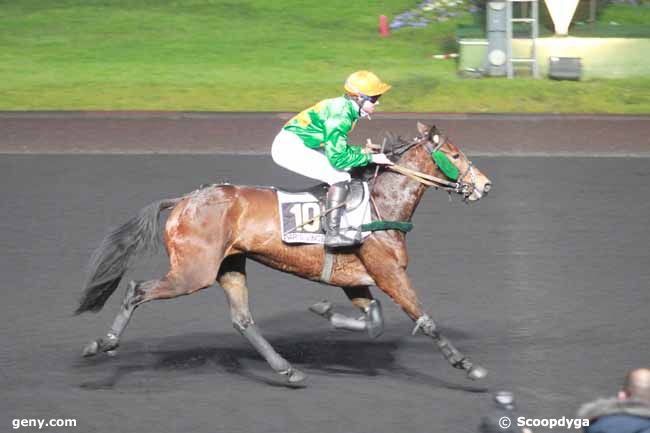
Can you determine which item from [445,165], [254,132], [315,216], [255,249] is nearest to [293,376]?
[255,249]

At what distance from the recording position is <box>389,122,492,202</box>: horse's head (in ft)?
24.0

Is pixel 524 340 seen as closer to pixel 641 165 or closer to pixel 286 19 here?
pixel 641 165

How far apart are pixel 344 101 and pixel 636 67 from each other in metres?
13.2

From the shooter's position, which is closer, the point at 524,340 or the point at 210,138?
the point at 524,340

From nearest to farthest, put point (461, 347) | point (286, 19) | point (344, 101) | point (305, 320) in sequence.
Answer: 1. point (344, 101)
2. point (461, 347)
3. point (305, 320)
4. point (286, 19)

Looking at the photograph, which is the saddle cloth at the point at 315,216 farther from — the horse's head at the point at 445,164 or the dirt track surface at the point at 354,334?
the dirt track surface at the point at 354,334

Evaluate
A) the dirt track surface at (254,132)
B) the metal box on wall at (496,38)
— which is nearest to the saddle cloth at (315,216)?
the dirt track surface at (254,132)

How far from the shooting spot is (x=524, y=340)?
26.0ft

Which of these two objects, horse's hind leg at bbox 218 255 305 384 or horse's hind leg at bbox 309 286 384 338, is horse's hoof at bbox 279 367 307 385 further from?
horse's hind leg at bbox 309 286 384 338

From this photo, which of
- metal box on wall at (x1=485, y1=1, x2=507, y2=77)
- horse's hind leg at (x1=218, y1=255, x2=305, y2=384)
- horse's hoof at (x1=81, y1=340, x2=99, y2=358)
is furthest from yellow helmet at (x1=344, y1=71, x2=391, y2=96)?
metal box on wall at (x1=485, y1=1, x2=507, y2=77)

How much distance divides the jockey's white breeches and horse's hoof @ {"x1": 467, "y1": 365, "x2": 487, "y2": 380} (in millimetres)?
1410

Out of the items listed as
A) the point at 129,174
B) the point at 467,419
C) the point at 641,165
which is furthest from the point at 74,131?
the point at 467,419

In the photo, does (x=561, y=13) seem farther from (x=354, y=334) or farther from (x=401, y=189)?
(x=401, y=189)

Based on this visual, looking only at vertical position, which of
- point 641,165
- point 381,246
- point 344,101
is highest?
point 344,101
